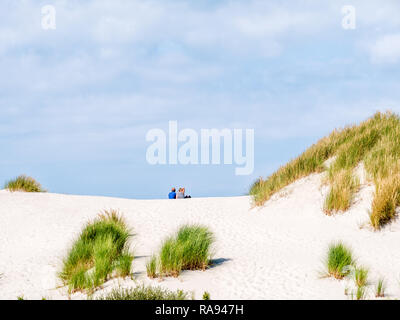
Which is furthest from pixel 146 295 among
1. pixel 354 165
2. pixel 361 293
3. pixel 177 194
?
pixel 177 194

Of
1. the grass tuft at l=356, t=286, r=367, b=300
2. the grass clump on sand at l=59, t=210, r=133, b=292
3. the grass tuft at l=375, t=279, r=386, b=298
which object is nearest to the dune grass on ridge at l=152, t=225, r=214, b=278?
the grass clump on sand at l=59, t=210, r=133, b=292

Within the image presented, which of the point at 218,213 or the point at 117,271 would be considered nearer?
the point at 117,271

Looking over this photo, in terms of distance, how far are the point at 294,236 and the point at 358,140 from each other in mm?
5402

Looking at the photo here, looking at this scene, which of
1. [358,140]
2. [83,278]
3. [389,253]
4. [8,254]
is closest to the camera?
[83,278]

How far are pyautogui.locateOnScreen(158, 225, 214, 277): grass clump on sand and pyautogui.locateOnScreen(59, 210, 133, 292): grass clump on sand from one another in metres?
0.71

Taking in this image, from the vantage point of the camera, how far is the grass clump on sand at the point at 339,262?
316 inches

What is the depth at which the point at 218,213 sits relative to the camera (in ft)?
49.0

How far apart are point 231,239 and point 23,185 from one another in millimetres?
11210

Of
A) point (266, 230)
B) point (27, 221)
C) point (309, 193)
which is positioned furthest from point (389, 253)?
point (27, 221)

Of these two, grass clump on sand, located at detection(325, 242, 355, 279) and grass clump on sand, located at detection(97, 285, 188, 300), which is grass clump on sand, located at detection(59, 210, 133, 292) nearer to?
grass clump on sand, located at detection(97, 285, 188, 300)

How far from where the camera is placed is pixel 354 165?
47.8 feet

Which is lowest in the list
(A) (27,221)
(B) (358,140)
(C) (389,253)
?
(C) (389,253)
